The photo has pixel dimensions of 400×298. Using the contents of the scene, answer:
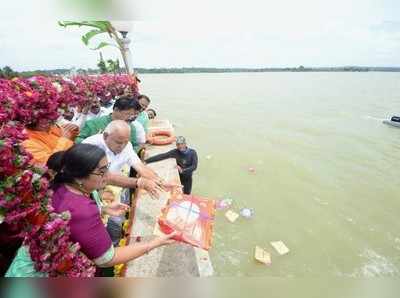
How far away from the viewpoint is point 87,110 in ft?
17.6

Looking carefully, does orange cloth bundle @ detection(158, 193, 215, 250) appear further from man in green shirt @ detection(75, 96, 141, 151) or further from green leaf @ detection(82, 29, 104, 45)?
green leaf @ detection(82, 29, 104, 45)

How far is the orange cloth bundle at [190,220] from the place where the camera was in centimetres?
183

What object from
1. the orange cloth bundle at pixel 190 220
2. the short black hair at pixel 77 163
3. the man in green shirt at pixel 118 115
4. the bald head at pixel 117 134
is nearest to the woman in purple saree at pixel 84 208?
the short black hair at pixel 77 163

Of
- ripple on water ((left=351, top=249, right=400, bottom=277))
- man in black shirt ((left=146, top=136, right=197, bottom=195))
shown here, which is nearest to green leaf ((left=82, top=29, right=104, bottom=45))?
man in black shirt ((left=146, top=136, right=197, bottom=195))

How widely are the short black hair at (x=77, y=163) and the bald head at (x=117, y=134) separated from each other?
1000 millimetres

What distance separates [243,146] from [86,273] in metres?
15.2

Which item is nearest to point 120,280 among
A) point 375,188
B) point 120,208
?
point 120,208

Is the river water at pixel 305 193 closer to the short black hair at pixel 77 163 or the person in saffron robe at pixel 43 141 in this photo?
the short black hair at pixel 77 163

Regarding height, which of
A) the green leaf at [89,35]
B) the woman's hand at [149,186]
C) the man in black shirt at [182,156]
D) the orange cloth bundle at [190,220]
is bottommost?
the man in black shirt at [182,156]

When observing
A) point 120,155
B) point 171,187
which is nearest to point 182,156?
point 120,155

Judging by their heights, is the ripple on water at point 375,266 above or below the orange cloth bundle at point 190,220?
below

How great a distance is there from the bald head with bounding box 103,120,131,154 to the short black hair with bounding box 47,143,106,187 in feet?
3.28

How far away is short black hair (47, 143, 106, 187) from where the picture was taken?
1.57 m

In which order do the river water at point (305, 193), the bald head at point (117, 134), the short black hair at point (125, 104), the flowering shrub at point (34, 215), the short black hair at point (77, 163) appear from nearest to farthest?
the flowering shrub at point (34, 215) < the short black hair at point (77, 163) < the bald head at point (117, 134) < the short black hair at point (125, 104) < the river water at point (305, 193)
